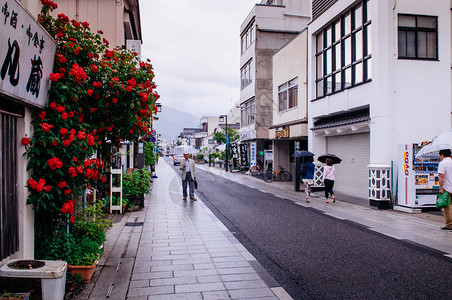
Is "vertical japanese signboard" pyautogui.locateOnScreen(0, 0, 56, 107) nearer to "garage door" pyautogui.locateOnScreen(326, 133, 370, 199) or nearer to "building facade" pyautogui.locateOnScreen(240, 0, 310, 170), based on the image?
"garage door" pyautogui.locateOnScreen(326, 133, 370, 199)

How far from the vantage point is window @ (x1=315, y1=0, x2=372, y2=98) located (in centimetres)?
1422

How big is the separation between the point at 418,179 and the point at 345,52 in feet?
23.3

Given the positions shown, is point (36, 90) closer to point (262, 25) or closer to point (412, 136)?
point (412, 136)

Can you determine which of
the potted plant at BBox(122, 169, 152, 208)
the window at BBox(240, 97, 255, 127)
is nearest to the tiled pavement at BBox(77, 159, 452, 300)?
the potted plant at BBox(122, 169, 152, 208)

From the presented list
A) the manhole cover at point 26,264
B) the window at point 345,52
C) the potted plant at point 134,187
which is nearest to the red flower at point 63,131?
the manhole cover at point 26,264

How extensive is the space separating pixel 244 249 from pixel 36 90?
4579 millimetres

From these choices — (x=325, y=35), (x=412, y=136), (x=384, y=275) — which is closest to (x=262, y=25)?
(x=325, y=35)

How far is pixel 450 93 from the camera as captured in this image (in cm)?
1355

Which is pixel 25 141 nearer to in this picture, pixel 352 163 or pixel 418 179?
pixel 418 179

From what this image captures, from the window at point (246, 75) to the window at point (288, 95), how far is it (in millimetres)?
7763

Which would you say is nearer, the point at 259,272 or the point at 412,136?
the point at 259,272

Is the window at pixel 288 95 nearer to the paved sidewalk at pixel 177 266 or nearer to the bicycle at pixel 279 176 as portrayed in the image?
the bicycle at pixel 279 176

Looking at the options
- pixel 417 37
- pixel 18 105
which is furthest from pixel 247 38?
pixel 18 105

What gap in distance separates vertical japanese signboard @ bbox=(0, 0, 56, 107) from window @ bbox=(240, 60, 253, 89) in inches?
1129
